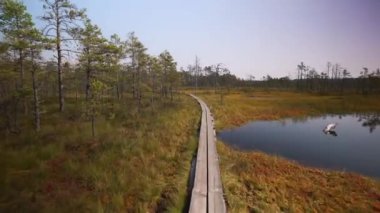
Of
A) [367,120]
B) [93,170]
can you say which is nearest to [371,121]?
[367,120]

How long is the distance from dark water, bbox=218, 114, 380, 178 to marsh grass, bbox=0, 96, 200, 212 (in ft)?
28.1

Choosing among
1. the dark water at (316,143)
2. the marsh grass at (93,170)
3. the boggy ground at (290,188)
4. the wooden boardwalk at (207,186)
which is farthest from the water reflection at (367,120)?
the marsh grass at (93,170)

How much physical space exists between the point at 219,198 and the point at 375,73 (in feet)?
350

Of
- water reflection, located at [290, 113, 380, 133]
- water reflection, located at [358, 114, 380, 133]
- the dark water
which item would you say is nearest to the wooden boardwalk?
the dark water

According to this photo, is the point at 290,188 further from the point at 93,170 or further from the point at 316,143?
the point at 316,143

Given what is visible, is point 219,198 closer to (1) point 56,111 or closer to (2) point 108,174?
(2) point 108,174

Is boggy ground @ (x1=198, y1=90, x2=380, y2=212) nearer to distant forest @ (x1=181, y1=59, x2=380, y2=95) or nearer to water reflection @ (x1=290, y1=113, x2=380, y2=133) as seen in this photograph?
water reflection @ (x1=290, y1=113, x2=380, y2=133)

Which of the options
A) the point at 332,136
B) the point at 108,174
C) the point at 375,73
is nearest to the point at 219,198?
the point at 108,174

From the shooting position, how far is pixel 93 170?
1006 centimetres

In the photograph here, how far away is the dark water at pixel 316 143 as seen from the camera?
18812 mm

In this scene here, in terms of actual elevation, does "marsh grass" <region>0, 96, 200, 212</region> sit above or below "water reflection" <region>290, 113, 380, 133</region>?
above

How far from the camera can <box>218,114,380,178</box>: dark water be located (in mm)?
18812

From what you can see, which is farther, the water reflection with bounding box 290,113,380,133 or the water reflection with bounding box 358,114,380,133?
the water reflection with bounding box 290,113,380,133

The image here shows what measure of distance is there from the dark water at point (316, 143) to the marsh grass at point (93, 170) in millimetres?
8568
